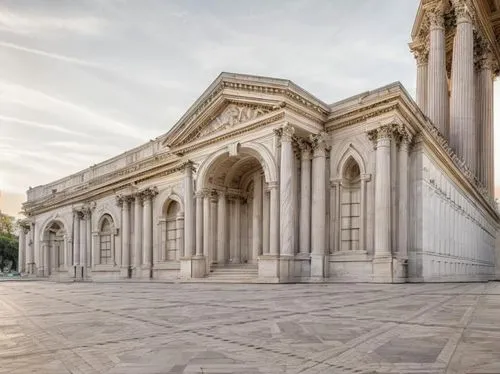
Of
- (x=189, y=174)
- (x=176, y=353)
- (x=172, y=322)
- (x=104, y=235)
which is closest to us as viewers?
(x=176, y=353)

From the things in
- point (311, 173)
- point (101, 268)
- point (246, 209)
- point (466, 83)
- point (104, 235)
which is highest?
point (466, 83)

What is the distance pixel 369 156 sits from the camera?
2320 centimetres

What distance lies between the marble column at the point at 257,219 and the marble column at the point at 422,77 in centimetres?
2643

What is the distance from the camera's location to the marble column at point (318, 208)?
77.0 feet

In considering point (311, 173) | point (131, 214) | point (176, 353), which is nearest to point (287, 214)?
point (311, 173)

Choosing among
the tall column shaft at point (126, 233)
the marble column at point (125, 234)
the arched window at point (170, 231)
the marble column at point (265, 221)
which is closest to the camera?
the marble column at point (265, 221)

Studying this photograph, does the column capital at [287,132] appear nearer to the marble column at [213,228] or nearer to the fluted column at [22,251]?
the marble column at [213,228]

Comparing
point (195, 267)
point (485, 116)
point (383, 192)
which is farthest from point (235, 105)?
point (485, 116)

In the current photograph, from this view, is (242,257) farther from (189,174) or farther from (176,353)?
(176,353)

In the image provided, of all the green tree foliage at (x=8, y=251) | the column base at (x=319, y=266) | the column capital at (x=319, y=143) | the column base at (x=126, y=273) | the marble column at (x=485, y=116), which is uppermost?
the marble column at (x=485, y=116)

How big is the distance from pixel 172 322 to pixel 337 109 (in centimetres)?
1899

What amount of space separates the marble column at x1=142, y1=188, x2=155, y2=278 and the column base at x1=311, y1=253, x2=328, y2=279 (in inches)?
733

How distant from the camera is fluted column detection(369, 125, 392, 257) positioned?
71.9ft

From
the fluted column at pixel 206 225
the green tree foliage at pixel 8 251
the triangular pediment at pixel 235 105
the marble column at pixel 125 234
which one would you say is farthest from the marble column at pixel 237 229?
the green tree foliage at pixel 8 251
